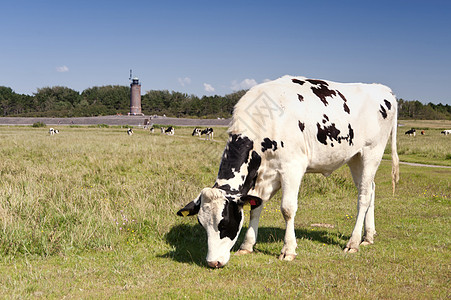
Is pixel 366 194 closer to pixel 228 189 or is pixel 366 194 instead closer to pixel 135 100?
pixel 228 189

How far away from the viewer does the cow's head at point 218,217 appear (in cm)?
611

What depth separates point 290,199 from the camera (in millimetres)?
6887

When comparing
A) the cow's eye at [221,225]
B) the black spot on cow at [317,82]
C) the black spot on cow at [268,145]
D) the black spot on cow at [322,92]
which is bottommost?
the cow's eye at [221,225]

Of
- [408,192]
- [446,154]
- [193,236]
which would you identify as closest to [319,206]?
[408,192]

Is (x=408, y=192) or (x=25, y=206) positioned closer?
(x=25, y=206)

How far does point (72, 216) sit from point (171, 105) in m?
133

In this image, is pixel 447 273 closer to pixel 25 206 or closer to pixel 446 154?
pixel 25 206

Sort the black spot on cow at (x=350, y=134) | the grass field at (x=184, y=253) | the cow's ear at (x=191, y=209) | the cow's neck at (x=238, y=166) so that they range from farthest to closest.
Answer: the black spot on cow at (x=350, y=134) → the cow's neck at (x=238, y=166) → the cow's ear at (x=191, y=209) → the grass field at (x=184, y=253)

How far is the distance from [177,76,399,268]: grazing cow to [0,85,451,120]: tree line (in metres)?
122

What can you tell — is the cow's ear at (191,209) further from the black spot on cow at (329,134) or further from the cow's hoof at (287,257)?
the black spot on cow at (329,134)

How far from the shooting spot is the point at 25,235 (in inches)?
282

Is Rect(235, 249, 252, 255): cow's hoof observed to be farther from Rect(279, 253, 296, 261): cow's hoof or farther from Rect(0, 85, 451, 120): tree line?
Rect(0, 85, 451, 120): tree line

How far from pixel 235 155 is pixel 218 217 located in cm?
115

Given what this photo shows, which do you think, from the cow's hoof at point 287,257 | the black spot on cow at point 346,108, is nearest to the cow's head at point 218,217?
the cow's hoof at point 287,257
